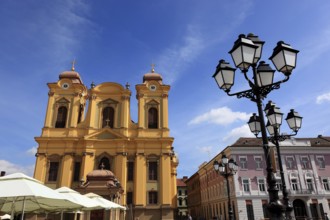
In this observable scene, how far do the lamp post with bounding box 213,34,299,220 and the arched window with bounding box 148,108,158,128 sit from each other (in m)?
30.7

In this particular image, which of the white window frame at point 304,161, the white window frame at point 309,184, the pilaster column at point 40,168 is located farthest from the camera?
the white window frame at point 304,161

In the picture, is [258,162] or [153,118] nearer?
[258,162]

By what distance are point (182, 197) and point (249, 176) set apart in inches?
1812

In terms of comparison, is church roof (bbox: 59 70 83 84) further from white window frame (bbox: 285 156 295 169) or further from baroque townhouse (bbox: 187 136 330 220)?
white window frame (bbox: 285 156 295 169)

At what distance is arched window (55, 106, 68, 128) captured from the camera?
36625 millimetres

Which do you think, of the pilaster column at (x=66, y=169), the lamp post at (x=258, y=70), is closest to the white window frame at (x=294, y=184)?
the pilaster column at (x=66, y=169)

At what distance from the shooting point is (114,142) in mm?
35188

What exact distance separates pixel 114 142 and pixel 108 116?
432 centimetres

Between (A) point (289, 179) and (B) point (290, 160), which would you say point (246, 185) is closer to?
(A) point (289, 179)

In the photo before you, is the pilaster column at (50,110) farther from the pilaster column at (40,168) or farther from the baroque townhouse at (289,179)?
the baroque townhouse at (289,179)

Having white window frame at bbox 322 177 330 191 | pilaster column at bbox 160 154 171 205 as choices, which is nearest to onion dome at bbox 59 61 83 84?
pilaster column at bbox 160 154 171 205

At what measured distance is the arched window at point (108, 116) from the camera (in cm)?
3712

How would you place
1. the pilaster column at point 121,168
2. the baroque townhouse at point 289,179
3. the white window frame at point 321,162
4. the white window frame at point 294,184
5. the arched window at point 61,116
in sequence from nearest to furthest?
the pilaster column at point 121,168, the baroque townhouse at point 289,179, the white window frame at point 294,184, the arched window at point 61,116, the white window frame at point 321,162

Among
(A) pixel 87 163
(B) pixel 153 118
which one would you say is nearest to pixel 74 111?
(A) pixel 87 163
